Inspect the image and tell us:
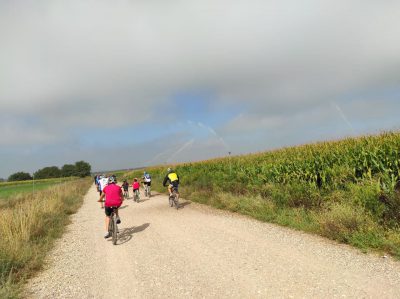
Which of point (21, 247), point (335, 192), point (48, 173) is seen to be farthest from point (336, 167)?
point (48, 173)

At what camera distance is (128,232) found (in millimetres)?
11344

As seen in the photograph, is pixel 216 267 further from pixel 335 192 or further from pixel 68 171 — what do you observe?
pixel 68 171

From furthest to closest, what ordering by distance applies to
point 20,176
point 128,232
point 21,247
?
1. point 20,176
2. point 128,232
3. point 21,247

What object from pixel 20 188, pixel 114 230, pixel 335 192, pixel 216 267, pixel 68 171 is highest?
pixel 68 171

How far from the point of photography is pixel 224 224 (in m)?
11.1

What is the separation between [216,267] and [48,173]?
160 meters

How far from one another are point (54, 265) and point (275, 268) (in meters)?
5.23

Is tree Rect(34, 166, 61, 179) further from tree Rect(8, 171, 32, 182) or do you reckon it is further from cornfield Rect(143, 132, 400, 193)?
cornfield Rect(143, 132, 400, 193)

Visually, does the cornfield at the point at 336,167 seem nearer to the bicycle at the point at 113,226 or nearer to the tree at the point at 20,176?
the bicycle at the point at 113,226

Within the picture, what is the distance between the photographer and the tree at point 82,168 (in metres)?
144

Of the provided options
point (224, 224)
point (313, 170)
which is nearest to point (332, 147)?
point (313, 170)

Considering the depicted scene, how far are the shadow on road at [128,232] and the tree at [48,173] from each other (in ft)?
486

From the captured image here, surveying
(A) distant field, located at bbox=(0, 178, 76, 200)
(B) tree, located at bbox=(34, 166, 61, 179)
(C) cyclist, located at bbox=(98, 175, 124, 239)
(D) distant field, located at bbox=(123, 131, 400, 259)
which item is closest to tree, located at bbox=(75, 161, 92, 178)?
(B) tree, located at bbox=(34, 166, 61, 179)

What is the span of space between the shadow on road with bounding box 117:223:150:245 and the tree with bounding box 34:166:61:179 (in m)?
148
